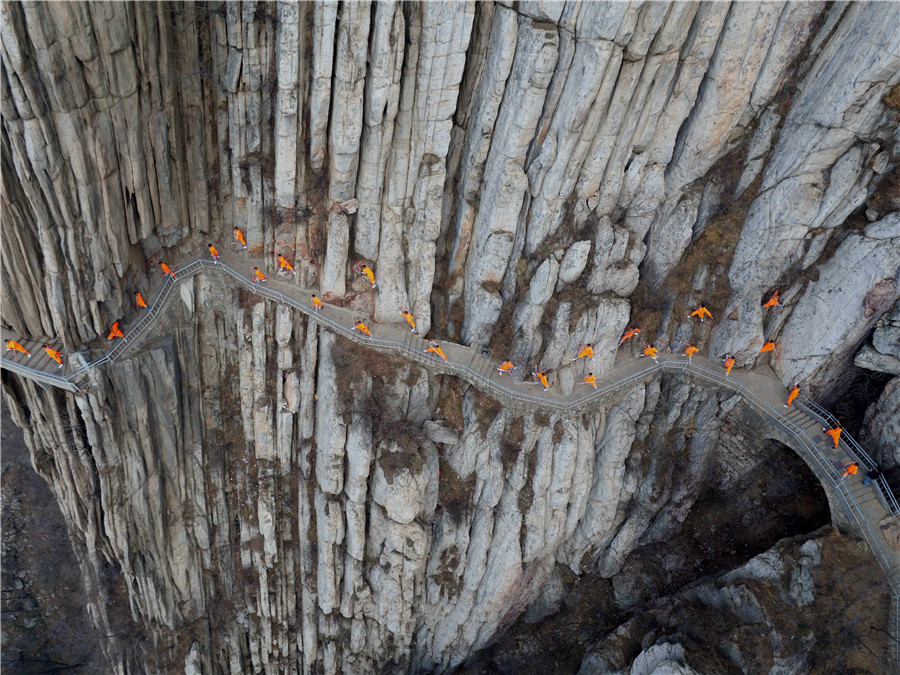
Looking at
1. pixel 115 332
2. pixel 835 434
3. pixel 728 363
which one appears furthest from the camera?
pixel 728 363

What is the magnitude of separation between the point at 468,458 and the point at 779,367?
16616 mm

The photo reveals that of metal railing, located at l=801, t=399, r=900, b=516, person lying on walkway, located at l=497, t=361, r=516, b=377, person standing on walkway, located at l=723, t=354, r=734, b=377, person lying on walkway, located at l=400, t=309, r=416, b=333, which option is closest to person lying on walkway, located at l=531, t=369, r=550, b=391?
person lying on walkway, located at l=497, t=361, r=516, b=377

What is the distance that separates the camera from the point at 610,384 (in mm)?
28656

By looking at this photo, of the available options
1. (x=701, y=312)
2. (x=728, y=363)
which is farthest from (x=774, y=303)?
(x=728, y=363)

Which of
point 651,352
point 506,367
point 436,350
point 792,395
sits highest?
point 436,350

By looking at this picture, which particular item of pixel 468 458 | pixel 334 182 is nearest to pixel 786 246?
pixel 468 458

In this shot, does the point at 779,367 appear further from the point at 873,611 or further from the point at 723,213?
the point at 873,611

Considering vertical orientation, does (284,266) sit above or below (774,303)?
above

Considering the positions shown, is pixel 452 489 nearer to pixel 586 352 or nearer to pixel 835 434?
pixel 586 352

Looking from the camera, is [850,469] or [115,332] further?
[850,469]

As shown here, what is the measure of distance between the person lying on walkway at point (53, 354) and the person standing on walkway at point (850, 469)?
35044 mm

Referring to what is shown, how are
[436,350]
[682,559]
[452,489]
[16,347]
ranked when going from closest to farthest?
1. [16,347]
2. [436,350]
3. [452,489]
4. [682,559]

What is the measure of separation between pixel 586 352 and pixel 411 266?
381 inches

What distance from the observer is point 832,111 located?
23062 millimetres
